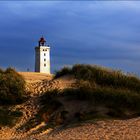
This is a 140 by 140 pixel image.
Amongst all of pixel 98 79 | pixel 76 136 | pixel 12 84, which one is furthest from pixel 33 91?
pixel 76 136

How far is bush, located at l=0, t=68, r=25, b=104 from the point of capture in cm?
3114

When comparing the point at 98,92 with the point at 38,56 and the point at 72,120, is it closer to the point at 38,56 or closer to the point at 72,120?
the point at 72,120

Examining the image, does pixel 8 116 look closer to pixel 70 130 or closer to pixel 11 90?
pixel 11 90

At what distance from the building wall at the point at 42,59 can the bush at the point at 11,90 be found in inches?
1683

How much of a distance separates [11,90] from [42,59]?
44.9 meters

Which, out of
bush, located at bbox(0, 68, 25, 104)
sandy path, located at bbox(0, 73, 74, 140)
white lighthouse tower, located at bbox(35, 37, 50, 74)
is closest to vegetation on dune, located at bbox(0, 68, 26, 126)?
bush, located at bbox(0, 68, 25, 104)

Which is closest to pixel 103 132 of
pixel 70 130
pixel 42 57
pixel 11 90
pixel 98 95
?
pixel 70 130

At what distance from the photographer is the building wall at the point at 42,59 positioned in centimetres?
7531

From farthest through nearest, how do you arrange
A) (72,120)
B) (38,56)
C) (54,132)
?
(38,56) < (72,120) < (54,132)

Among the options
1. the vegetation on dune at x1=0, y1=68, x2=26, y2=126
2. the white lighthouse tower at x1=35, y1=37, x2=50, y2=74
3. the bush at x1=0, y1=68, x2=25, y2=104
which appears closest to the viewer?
the vegetation on dune at x1=0, y1=68, x2=26, y2=126

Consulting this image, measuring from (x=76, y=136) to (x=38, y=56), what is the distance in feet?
177

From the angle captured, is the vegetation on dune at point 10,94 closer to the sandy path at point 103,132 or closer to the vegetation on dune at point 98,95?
the vegetation on dune at point 98,95

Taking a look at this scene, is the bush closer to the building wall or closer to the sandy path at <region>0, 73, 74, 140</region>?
the sandy path at <region>0, 73, 74, 140</region>

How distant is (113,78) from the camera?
32.7 metres
